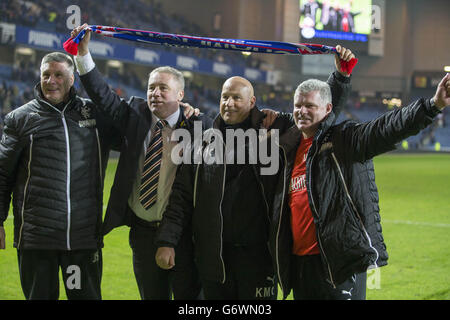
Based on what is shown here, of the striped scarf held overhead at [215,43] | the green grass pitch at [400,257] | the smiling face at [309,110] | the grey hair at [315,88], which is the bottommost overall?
Result: the green grass pitch at [400,257]

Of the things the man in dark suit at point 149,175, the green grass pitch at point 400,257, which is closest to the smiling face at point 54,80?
the man in dark suit at point 149,175

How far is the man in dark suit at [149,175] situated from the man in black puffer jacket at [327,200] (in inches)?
29.9

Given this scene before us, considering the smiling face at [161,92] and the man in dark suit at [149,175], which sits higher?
the smiling face at [161,92]

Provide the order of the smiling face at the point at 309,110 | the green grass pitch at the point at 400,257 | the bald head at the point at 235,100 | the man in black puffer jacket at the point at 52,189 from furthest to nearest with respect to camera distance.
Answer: the green grass pitch at the point at 400,257 < the man in black puffer jacket at the point at 52,189 < the bald head at the point at 235,100 < the smiling face at the point at 309,110

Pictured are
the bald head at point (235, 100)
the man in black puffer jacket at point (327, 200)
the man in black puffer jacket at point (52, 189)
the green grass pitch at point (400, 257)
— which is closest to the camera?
the man in black puffer jacket at point (327, 200)

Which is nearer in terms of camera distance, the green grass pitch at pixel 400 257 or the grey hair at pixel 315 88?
the grey hair at pixel 315 88

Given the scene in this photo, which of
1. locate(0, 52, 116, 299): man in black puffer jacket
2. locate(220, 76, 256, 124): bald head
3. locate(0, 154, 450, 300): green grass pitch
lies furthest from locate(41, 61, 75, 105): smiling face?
locate(0, 154, 450, 300): green grass pitch

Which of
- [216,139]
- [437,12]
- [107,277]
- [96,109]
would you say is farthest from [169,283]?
[437,12]

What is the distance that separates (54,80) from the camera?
373 cm

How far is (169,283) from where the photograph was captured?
3.79 metres

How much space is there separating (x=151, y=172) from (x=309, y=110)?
1160 mm

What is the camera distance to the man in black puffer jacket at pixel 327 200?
3105 mm

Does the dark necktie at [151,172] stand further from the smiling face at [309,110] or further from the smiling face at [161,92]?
the smiling face at [309,110]

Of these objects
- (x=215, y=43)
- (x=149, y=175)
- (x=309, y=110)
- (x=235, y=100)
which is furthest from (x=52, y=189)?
(x=309, y=110)
